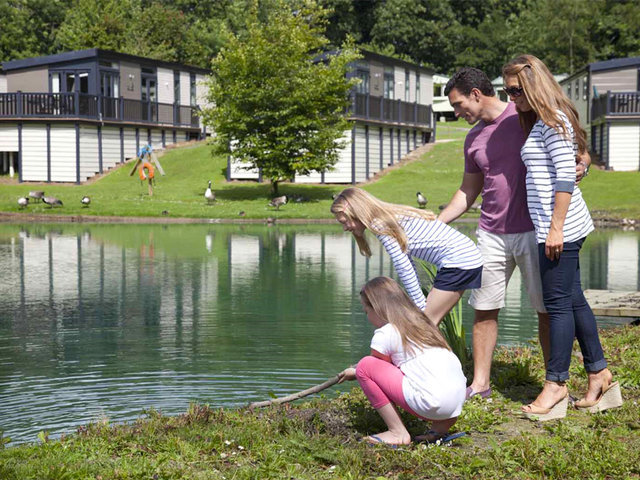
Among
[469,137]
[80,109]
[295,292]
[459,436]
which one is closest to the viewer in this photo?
[459,436]

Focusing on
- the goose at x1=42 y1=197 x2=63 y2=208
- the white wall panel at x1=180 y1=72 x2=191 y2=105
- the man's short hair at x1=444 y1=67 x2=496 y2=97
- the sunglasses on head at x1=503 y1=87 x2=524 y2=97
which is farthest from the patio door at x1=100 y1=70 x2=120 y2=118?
the sunglasses on head at x1=503 y1=87 x2=524 y2=97

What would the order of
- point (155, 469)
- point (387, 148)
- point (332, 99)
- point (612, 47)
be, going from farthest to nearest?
point (612, 47) < point (387, 148) < point (332, 99) < point (155, 469)

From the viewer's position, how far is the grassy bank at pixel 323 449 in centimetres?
444

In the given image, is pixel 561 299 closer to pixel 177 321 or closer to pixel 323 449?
pixel 323 449

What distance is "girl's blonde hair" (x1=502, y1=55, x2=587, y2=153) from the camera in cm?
530

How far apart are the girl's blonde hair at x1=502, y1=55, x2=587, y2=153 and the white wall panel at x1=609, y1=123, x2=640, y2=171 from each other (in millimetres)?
37840

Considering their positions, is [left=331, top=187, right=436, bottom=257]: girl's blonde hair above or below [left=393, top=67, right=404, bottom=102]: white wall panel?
below

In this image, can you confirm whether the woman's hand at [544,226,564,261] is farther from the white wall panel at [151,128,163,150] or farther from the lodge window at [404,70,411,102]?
the lodge window at [404,70,411,102]

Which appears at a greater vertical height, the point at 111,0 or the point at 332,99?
the point at 111,0

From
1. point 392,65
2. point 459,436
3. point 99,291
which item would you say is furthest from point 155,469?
point 392,65

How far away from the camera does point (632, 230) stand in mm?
26391

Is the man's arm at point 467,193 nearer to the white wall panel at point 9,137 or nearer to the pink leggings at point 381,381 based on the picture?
the pink leggings at point 381,381

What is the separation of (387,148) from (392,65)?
4.87 m

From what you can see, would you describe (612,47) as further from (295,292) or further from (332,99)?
(295,292)
